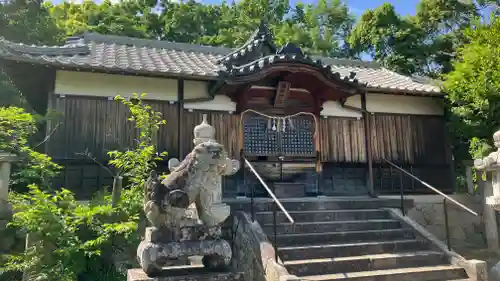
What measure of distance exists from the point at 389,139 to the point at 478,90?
9.38 feet

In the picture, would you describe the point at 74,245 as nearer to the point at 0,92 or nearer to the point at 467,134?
the point at 0,92

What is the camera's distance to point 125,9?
110 ft

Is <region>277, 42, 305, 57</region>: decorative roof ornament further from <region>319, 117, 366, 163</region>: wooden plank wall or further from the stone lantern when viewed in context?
the stone lantern

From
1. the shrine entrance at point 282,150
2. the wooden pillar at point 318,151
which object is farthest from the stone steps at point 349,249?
the shrine entrance at point 282,150

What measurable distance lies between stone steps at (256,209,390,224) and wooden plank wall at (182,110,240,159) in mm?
2612

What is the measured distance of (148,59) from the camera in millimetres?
11766

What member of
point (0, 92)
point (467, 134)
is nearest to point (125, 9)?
point (0, 92)

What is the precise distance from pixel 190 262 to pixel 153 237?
227 cm

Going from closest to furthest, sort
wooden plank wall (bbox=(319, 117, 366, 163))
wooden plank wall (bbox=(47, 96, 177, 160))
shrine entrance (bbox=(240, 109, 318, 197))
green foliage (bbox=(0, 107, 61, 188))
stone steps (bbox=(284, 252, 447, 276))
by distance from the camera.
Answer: stone steps (bbox=(284, 252, 447, 276))
green foliage (bbox=(0, 107, 61, 188))
wooden plank wall (bbox=(47, 96, 177, 160))
shrine entrance (bbox=(240, 109, 318, 197))
wooden plank wall (bbox=(319, 117, 366, 163))

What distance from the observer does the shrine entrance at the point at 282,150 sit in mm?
11273

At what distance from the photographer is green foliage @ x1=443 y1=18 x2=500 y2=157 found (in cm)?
1068

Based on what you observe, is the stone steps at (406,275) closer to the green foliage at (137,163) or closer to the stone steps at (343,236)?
the stone steps at (343,236)

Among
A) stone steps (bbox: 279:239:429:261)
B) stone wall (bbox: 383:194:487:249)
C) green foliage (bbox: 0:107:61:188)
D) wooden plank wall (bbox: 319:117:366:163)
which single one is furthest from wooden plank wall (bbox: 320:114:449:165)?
green foliage (bbox: 0:107:61:188)

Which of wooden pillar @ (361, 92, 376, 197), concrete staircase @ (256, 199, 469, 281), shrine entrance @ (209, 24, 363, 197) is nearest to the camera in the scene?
concrete staircase @ (256, 199, 469, 281)
